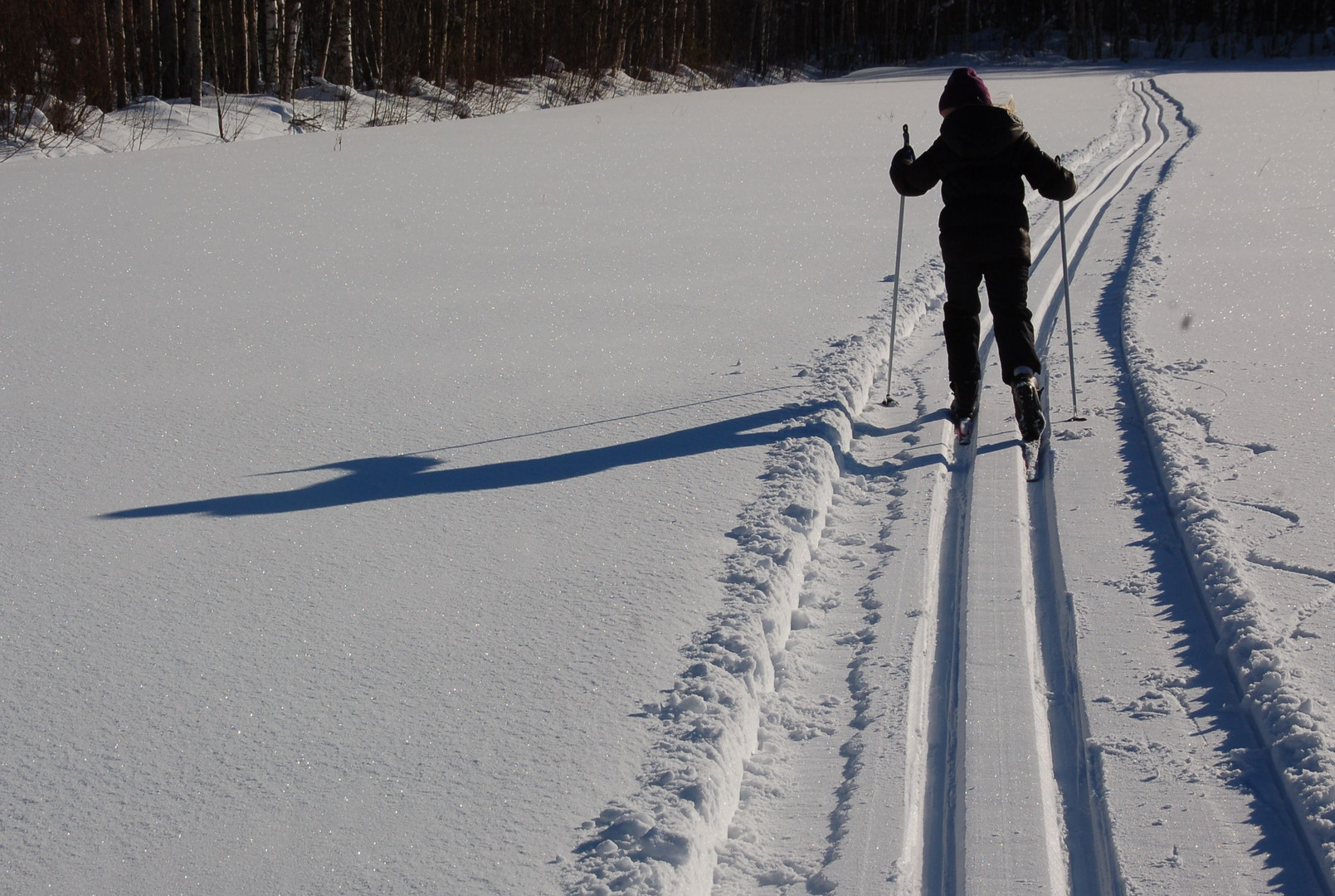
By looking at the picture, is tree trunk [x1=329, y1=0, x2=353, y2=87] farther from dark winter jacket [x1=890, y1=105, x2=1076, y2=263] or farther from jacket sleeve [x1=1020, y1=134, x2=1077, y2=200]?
jacket sleeve [x1=1020, y1=134, x2=1077, y2=200]

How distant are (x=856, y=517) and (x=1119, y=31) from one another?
4758 cm

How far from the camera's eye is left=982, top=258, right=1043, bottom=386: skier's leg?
452cm

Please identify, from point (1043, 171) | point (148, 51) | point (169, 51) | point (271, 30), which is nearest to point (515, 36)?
point (148, 51)

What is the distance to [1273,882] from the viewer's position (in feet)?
6.97

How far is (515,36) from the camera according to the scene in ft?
91.3

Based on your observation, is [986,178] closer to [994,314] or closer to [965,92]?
[965,92]

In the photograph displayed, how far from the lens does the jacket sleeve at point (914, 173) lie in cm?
452

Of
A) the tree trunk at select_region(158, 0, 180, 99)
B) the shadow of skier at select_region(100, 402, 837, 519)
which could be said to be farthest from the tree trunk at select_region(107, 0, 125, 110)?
the shadow of skier at select_region(100, 402, 837, 519)

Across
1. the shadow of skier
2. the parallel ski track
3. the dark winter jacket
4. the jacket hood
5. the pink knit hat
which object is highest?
the pink knit hat

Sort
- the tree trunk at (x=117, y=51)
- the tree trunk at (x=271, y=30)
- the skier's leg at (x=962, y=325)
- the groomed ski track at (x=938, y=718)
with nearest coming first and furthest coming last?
the groomed ski track at (x=938, y=718), the skier's leg at (x=962, y=325), the tree trunk at (x=117, y=51), the tree trunk at (x=271, y=30)

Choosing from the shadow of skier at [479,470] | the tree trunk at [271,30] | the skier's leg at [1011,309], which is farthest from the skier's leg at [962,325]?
the tree trunk at [271,30]

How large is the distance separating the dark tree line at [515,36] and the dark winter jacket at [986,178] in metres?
13.2

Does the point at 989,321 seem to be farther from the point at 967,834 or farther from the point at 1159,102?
the point at 1159,102

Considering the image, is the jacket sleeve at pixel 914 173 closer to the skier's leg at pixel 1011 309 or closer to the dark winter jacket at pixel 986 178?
the dark winter jacket at pixel 986 178
